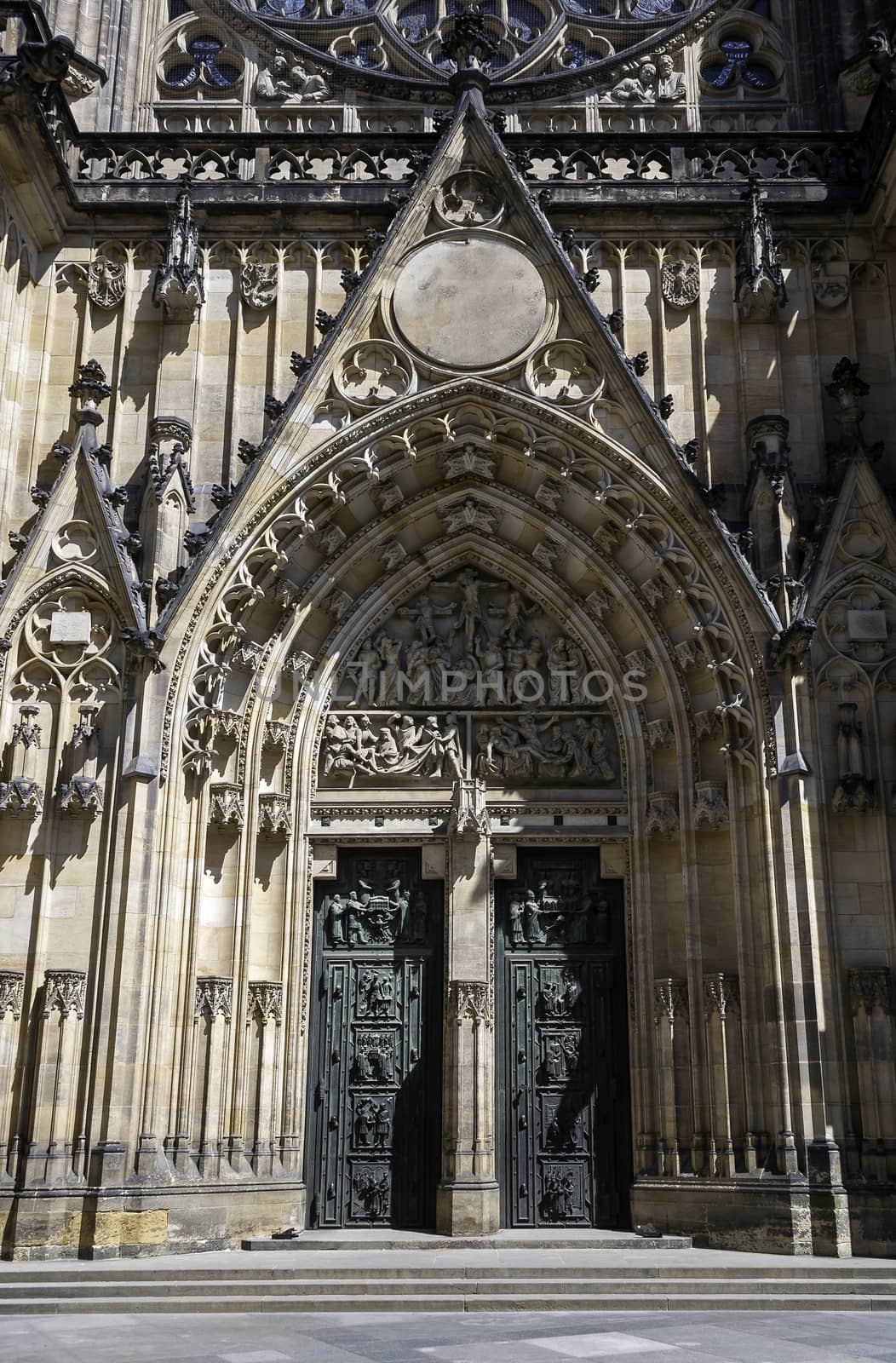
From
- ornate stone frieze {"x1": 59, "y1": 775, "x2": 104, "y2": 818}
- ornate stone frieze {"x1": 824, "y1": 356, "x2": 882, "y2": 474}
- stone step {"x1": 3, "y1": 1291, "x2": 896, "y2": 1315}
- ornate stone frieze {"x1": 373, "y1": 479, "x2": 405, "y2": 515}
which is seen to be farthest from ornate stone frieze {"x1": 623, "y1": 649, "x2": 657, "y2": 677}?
stone step {"x1": 3, "y1": 1291, "x2": 896, "y2": 1315}

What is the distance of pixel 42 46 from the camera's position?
14.0 metres

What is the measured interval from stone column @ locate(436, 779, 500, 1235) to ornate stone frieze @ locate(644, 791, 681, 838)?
1.70 m

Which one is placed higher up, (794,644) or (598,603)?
(598,603)

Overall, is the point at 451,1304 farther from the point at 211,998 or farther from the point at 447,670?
the point at 447,670

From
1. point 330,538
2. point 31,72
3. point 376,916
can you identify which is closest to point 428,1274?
point 376,916

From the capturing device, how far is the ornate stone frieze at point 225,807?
13867 millimetres

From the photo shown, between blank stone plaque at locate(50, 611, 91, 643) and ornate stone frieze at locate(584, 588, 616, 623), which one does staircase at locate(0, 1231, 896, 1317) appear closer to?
blank stone plaque at locate(50, 611, 91, 643)

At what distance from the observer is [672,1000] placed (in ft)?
44.7

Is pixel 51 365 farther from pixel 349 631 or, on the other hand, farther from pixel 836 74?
pixel 836 74

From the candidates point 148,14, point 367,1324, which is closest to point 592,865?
point 367,1324

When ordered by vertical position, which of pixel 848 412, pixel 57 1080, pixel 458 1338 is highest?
pixel 848 412

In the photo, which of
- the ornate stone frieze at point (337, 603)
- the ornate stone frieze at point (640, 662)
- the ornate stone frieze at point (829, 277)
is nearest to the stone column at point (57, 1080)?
the ornate stone frieze at point (337, 603)

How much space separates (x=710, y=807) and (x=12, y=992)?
668 centimetres

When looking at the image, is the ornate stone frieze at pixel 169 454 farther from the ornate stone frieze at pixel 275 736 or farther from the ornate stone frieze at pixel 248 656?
the ornate stone frieze at pixel 275 736
